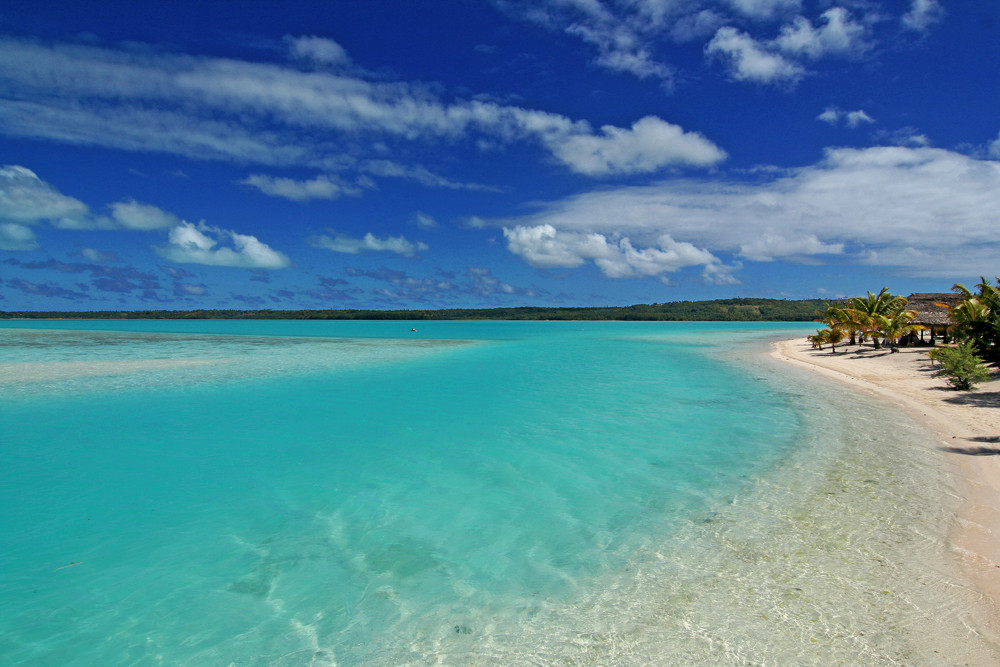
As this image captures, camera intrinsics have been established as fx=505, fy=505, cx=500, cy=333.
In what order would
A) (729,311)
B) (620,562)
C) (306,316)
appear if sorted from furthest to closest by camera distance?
(306,316), (729,311), (620,562)

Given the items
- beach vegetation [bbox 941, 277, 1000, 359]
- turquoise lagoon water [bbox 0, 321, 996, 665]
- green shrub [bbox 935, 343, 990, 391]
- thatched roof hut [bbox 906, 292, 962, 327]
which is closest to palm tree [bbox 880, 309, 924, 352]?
thatched roof hut [bbox 906, 292, 962, 327]

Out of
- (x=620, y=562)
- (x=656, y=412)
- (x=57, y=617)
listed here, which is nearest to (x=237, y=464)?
(x=57, y=617)

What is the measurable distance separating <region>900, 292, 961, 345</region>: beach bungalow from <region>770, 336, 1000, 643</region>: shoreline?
8.71ft

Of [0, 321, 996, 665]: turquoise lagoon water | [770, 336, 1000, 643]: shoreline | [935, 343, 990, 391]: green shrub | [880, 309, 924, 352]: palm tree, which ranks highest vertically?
[880, 309, 924, 352]: palm tree

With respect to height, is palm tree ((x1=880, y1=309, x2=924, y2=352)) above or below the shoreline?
above

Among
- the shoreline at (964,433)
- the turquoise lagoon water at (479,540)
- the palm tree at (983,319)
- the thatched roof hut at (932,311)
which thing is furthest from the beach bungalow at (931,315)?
the turquoise lagoon water at (479,540)

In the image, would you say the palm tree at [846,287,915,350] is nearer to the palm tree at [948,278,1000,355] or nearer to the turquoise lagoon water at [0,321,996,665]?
the palm tree at [948,278,1000,355]

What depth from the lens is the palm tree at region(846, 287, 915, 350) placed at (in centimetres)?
2752

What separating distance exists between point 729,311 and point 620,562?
163441 mm

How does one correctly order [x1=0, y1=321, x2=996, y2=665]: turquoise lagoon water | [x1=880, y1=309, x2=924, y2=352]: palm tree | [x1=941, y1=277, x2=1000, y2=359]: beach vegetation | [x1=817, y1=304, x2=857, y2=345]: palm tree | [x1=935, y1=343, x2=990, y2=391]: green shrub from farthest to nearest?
1. [x1=817, y1=304, x2=857, y2=345]: palm tree
2. [x1=880, y1=309, x2=924, y2=352]: palm tree
3. [x1=941, y1=277, x2=1000, y2=359]: beach vegetation
4. [x1=935, y1=343, x2=990, y2=391]: green shrub
5. [x1=0, y1=321, x2=996, y2=665]: turquoise lagoon water

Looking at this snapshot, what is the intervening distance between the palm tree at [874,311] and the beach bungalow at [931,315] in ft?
3.52

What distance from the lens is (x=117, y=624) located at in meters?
4.34

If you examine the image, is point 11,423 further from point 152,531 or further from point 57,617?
point 57,617

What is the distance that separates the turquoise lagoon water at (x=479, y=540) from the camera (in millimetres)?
3994
